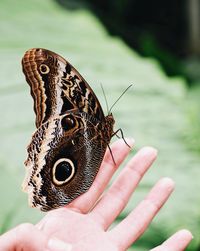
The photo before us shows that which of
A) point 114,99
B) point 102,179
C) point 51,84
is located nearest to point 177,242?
point 102,179

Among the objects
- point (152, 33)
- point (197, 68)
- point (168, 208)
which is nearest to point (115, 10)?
point (152, 33)

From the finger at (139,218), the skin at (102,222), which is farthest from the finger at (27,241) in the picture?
the finger at (139,218)

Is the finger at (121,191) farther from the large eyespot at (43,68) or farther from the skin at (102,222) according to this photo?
the large eyespot at (43,68)

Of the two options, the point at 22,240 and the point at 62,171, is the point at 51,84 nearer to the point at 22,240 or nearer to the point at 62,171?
the point at 62,171

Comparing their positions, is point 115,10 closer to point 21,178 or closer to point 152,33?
point 152,33

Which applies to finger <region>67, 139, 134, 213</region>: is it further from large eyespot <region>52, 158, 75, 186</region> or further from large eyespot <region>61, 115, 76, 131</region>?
large eyespot <region>61, 115, 76, 131</region>

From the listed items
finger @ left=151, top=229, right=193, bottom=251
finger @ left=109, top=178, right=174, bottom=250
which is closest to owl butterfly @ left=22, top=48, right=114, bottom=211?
finger @ left=109, top=178, right=174, bottom=250
